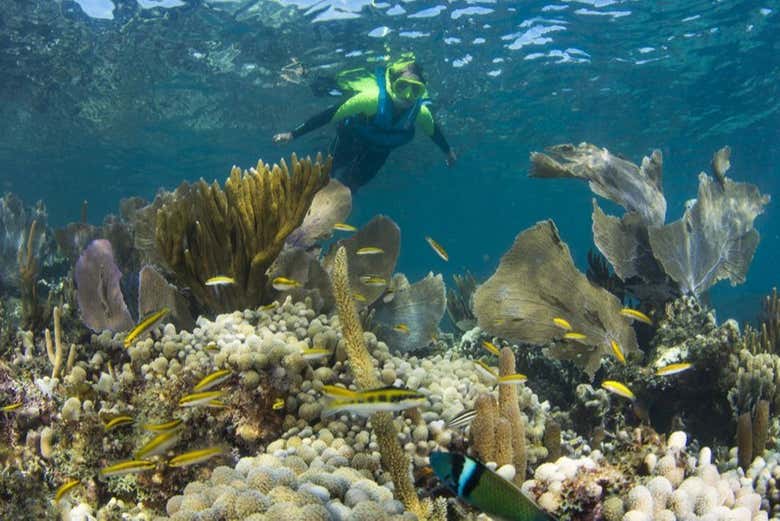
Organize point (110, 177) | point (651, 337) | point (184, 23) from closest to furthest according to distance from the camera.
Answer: point (651, 337), point (184, 23), point (110, 177)

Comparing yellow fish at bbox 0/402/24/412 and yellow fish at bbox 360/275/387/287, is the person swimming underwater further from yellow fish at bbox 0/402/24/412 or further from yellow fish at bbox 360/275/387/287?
yellow fish at bbox 0/402/24/412

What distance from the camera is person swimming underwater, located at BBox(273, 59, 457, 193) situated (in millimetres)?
10000

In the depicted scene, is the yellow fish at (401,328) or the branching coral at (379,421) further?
the yellow fish at (401,328)

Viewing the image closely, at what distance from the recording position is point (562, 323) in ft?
17.5

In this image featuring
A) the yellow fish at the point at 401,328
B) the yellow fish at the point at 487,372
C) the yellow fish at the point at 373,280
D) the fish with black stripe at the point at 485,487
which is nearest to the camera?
the fish with black stripe at the point at 485,487

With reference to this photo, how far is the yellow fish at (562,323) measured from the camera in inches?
209

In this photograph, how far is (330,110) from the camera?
1030 centimetres

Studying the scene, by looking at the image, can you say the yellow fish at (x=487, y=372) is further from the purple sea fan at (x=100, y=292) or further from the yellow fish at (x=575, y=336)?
the purple sea fan at (x=100, y=292)

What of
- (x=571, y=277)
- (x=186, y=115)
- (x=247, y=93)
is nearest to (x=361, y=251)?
(x=571, y=277)

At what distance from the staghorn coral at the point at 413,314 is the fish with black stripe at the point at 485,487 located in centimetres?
425

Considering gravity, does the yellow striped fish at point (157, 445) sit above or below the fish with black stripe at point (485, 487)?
below

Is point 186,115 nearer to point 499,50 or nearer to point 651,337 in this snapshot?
point 499,50

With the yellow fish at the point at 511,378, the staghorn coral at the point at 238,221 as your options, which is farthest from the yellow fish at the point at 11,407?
the yellow fish at the point at 511,378

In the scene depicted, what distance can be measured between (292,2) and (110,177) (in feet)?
109
